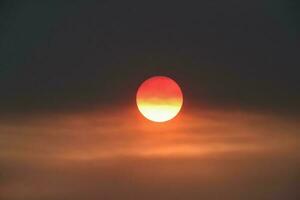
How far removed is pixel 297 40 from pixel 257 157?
56cm

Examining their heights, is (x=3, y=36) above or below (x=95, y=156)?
above

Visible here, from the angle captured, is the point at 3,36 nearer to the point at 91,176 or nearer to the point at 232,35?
the point at 91,176

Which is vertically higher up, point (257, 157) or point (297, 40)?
point (297, 40)

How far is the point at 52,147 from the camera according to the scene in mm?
2418

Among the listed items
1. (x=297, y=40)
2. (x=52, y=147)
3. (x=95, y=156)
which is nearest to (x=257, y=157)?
(x=297, y=40)

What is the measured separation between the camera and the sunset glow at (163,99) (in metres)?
2.41

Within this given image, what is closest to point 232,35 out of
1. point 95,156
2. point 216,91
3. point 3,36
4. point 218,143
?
point 216,91

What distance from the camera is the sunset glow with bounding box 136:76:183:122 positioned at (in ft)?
7.91

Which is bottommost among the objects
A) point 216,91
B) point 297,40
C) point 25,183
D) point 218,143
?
point 25,183

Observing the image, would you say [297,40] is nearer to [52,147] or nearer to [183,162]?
[183,162]

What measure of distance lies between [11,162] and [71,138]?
286mm

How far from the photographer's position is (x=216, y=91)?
2438mm

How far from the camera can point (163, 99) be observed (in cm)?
248

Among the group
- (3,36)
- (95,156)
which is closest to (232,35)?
(95,156)
